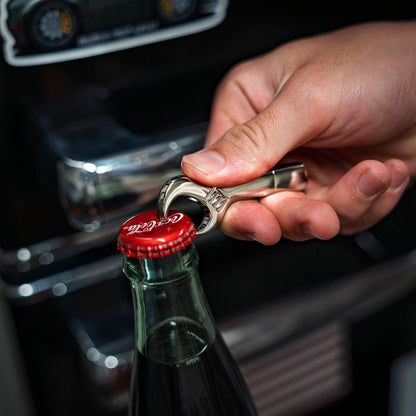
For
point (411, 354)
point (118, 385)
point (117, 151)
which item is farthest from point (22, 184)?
point (411, 354)

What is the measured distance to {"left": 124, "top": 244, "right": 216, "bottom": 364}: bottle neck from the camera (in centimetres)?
44

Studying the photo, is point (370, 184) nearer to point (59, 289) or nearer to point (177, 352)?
point (177, 352)

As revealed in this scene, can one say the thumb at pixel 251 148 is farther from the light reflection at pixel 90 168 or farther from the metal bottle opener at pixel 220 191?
the light reflection at pixel 90 168

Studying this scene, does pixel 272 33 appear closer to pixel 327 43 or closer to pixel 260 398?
pixel 327 43

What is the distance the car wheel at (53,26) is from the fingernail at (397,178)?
0.36 metres

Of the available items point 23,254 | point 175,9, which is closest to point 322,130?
point 175,9

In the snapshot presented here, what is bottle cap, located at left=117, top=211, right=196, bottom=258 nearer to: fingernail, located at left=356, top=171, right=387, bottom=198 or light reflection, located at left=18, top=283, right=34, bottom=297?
fingernail, located at left=356, top=171, right=387, bottom=198

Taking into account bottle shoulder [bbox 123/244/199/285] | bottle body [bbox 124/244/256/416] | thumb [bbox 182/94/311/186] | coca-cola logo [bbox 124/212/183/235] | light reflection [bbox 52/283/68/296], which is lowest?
light reflection [bbox 52/283/68/296]

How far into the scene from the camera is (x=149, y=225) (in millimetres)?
395

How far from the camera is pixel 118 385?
2.47ft

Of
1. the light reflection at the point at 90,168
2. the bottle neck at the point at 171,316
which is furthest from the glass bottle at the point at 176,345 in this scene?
the light reflection at the point at 90,168

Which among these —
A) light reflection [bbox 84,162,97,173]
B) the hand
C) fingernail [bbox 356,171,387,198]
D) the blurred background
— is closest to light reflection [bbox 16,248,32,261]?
the blurred background

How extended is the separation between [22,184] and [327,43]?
0.38 m

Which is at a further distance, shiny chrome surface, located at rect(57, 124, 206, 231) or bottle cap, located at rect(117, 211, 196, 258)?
shiny chrome surface, located at rect(57, 124, 206, 231)
